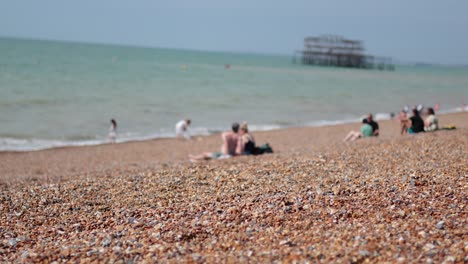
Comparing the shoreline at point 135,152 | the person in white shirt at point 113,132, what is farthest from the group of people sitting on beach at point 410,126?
the person in white shirt at point 113,132

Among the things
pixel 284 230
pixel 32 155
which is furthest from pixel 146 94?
pixel 284 230

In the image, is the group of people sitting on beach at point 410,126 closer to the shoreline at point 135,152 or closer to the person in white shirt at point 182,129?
the shoreline at point 135,152

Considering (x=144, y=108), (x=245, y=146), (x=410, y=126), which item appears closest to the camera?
(x=245, y=146)

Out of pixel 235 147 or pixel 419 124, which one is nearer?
pixel 235 147

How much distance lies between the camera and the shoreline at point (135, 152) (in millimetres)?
10586

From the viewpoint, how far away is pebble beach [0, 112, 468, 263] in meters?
3.66

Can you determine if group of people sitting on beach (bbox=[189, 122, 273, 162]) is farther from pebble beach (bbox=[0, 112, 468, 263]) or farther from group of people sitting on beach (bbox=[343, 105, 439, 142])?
group of people sitting on beach (bbox=[343, 105, 439, 142])

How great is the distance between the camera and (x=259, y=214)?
455 cm

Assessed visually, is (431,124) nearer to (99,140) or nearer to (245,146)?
(245,146)

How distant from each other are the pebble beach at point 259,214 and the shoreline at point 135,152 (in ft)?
9.05

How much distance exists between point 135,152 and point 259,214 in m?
9.60

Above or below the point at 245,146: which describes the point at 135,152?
below

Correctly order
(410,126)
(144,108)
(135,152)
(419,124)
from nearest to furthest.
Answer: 1. (419,124)
2. (410,126)
3. (135,152)
4. (144,108)

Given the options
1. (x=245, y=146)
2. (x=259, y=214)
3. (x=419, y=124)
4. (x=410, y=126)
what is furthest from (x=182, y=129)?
(x=259, y=214)
